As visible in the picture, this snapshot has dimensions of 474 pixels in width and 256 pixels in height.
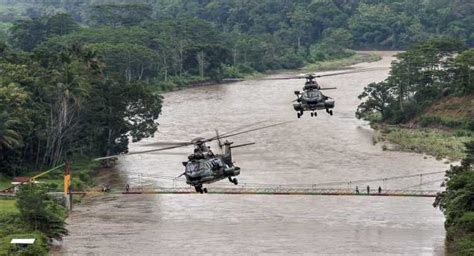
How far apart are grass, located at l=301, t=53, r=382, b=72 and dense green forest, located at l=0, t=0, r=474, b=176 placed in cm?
216

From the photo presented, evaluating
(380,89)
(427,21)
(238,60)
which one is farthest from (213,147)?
(427,21)

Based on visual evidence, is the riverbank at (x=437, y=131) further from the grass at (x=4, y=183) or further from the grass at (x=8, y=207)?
the grass at (x=8, y=207)

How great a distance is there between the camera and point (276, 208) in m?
62.6

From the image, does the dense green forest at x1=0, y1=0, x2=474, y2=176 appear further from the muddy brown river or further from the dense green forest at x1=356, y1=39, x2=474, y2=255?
the dense green forest at x1=356, y1=39, x2=474, y2=255

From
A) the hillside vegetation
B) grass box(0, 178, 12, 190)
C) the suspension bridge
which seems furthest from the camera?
the hillside vegetation

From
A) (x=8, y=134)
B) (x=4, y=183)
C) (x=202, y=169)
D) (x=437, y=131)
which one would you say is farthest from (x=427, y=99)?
(x=202, y=169)

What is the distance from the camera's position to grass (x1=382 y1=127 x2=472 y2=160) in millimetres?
79500

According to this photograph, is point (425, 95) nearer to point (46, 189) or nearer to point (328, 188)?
point (328, 188)

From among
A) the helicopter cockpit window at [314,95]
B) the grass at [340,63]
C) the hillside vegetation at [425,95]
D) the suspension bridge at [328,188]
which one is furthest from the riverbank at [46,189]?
the grass at [340,63]

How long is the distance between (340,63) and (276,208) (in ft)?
277

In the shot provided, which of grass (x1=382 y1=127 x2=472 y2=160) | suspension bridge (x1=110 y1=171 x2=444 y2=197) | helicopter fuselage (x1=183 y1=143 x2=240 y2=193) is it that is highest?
helicopter fuselage (x1=183 y1=143 x2=240 y2=193)

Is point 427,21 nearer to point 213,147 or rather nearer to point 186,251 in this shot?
point 213,147

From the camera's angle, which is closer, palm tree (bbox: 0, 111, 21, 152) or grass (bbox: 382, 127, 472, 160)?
palm tree (bbox: 0, 111, 21, 152)

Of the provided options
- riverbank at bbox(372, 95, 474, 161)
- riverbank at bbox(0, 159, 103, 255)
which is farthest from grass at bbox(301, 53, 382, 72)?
riverbank at bbox(0, 159, 103, 255)
